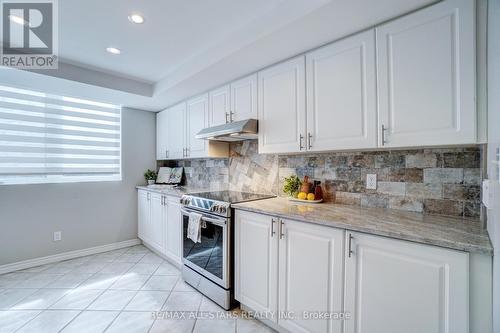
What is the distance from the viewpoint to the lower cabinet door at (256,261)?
1.78 m

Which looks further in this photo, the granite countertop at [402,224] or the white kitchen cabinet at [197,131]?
the white kitchen cabinet at [197,131]

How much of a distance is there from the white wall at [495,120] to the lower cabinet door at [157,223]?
10.2ft

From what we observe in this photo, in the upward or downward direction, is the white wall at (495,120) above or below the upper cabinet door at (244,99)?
below

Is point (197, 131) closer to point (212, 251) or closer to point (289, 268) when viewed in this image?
point (212, 251)

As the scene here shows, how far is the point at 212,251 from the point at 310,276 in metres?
1.02

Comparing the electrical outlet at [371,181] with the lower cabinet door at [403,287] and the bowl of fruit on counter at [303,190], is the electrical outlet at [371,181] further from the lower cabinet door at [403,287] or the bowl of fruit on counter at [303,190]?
the lower cabinet door at [403,287]

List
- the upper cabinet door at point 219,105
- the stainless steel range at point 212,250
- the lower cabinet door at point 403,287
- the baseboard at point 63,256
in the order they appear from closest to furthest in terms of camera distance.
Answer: the lower cabinet door at point 403,287 → the stainless steel range at point 212,250 → the upper cabinet door at point 219,105 → the baseboard at point 63,256

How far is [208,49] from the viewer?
229cm

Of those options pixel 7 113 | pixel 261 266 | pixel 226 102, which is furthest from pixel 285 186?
pixel 7 113

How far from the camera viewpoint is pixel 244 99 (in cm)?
247

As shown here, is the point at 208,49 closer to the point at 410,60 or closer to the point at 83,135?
the point at 410,60

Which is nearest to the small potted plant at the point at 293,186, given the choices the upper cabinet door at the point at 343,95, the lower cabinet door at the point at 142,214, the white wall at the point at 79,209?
the upper cabinet door at the point at 343,95

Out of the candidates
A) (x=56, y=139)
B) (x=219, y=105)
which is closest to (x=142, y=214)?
(x=56, y=139)

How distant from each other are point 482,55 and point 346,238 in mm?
1222
